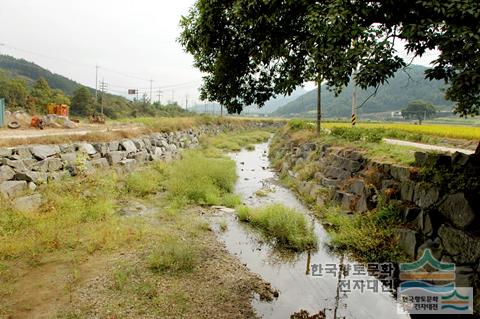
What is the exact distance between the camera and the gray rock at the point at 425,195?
763 cm

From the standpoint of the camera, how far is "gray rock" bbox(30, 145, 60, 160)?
1071 centimetres

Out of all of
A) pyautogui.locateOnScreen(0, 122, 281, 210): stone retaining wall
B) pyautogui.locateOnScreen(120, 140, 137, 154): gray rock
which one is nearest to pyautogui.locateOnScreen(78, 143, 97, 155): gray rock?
pyautogui.locateOnScreen(0, 122, 281, 210): stone retaining wall

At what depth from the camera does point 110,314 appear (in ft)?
18.2

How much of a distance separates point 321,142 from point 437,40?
14.2 m

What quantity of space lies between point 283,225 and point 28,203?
7.70m

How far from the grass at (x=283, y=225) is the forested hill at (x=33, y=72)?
79.1m

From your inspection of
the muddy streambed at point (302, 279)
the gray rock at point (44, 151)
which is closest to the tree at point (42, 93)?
the gray rock at point (44, 151)

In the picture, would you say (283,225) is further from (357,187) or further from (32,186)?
(32,186)

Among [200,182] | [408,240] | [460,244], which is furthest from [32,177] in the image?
[460,244]

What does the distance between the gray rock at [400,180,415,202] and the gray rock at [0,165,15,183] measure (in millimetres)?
11596

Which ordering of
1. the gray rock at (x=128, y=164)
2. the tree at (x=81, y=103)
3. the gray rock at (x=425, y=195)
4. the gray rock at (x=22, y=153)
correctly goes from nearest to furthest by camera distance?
the gray rock at (x=425, y=195), the gray rock at (x=22, y=153), the gray rock at (x=128, y=164), the tree at (x=81, y=103)

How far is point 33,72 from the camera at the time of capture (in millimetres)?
80438

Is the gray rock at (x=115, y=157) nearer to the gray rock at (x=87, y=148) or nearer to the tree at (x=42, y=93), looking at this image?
the gray rock at (x=87, y=148)

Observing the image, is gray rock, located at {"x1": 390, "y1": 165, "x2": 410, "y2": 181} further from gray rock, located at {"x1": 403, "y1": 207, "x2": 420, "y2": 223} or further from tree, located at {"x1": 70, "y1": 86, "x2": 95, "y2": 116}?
tree, located at {"x1": 70, "y1": 86, "x2": 95, "y2": 116}
